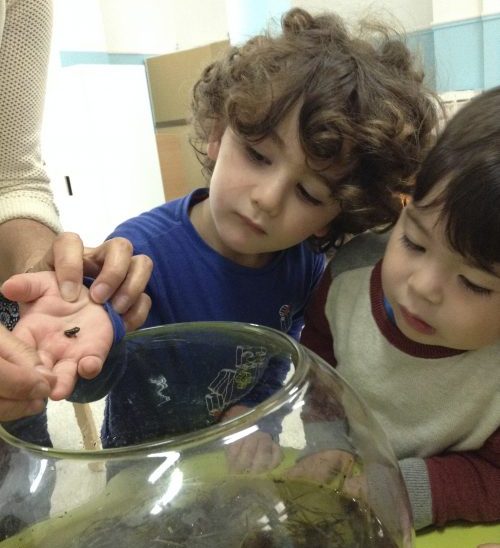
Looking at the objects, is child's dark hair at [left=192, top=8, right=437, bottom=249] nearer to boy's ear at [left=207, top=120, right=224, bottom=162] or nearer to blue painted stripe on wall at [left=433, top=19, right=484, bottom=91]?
boy's ear at [left=207, top=120, right=224, bottom=162]

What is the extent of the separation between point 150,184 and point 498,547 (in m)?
2.63

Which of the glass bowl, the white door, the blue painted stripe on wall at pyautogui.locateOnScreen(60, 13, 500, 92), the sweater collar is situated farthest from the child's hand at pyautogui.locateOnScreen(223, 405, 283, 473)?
the white door

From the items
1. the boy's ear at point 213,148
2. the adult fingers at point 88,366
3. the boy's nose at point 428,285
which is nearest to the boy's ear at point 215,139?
the boy's ear at point 213,148

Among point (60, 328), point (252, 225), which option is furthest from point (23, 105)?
point (60, 328)

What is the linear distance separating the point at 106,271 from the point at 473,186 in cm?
33

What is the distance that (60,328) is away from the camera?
46 centimetres

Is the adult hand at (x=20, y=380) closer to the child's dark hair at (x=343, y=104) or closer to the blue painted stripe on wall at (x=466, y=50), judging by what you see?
the child's dark hair at (x=343, y=104)

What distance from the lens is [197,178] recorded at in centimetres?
308

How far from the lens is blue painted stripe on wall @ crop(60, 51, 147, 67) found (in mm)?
2968

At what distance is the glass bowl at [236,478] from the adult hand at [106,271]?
0.10 m

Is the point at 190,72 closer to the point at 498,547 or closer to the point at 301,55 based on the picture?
the point at 301,55

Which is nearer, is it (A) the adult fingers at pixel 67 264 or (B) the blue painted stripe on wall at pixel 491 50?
(A) the adult fingers at pixel 67 264

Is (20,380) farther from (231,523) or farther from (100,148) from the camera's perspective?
(100,148)

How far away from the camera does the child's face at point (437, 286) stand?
21.9 inches
